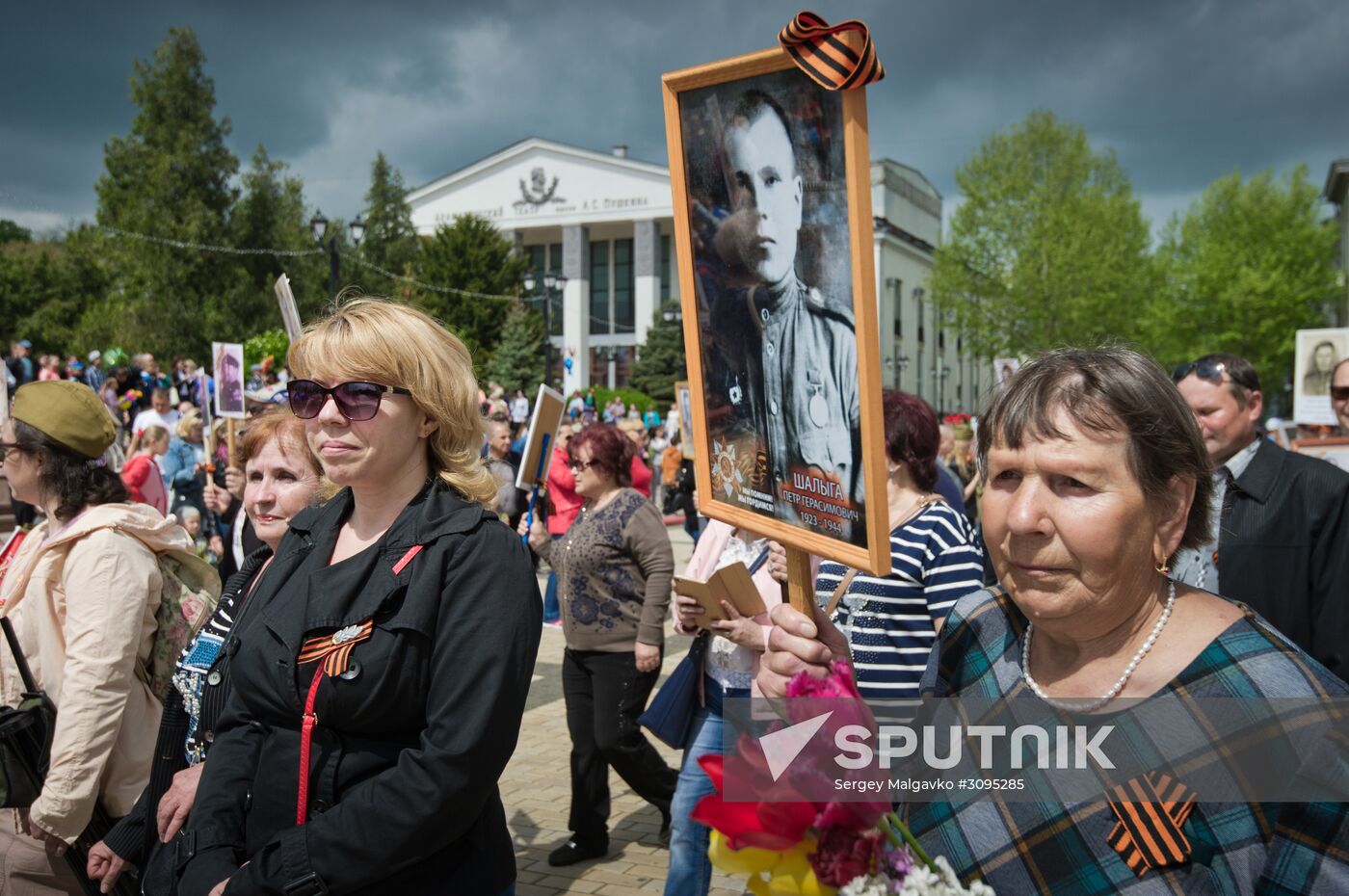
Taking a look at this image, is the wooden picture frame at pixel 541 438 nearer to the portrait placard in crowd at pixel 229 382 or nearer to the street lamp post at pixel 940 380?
the portrait placard in crowd at pixel 229 382

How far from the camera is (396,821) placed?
7.04 ft

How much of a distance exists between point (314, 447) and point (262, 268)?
1975 inches

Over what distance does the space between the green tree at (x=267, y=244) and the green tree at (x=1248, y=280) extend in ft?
123

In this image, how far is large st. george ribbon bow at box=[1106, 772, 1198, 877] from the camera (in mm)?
1542

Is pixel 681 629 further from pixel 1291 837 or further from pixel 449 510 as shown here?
pixel 1291 837

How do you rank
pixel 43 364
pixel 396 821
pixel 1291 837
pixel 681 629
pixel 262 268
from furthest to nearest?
1. pixel 262 268
2. pixel 43 364
3. pixel 681 629
4. pixel 396 821
5. pixel 1291 837

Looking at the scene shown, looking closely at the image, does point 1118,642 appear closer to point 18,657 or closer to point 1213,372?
point 1213,372

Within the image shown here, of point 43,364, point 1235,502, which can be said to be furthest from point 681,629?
point 43,364

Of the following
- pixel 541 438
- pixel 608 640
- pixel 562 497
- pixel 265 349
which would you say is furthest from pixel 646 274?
pixel 608 640

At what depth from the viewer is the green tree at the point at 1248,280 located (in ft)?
142

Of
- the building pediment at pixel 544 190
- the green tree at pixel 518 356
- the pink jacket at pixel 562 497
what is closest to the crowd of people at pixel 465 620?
the pink jacket at pixel 562 497

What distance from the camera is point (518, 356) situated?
5859cm

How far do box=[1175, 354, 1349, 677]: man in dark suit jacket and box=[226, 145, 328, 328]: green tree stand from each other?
44.6 metres

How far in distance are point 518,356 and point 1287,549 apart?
56.3 m
